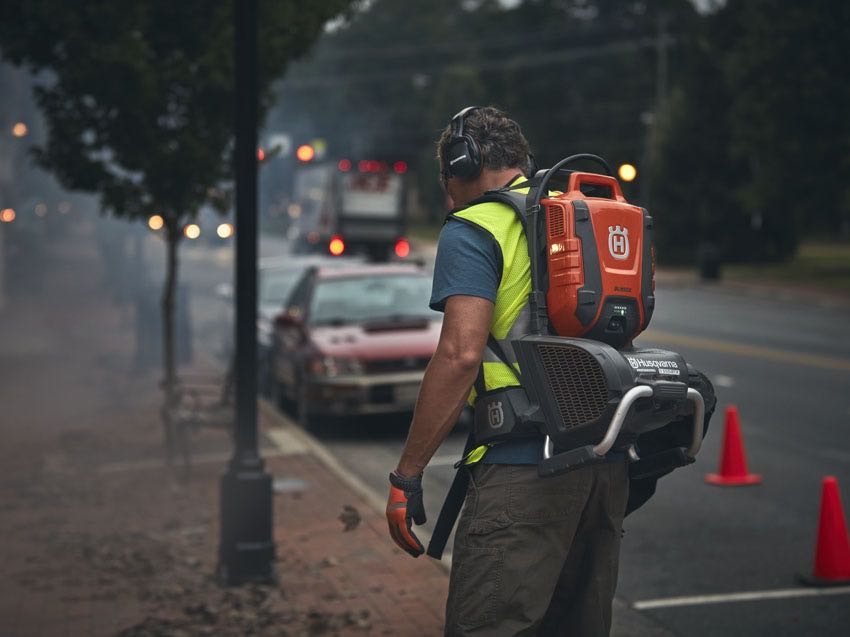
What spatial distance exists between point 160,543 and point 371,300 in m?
6.24

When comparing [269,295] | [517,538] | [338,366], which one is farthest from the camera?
[269,295]

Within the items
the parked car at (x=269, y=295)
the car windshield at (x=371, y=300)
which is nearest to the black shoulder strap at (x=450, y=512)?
the car windshield at (x=371, y=300)

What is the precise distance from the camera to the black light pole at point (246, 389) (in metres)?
6.89

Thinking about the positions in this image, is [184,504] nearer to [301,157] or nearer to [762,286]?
[301,157]

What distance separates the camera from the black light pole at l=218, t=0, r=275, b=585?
22.6 ft

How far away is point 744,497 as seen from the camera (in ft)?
30.9

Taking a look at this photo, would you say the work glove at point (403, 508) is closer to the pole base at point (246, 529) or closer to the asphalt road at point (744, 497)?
the asphalt road at point (744, 497)

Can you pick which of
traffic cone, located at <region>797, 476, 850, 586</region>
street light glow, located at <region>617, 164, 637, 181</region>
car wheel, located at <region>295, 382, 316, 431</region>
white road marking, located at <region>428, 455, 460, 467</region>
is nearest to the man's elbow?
street light glow, located at <region>617, 164, 637, 181</region>

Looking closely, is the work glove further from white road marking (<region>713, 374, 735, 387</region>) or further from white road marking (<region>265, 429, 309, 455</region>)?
white road marking (<region>713, 374, 735, 387</region>)

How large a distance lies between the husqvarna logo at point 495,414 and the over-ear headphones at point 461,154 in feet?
2.19

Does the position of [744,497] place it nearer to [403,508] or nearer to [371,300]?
[371,300]

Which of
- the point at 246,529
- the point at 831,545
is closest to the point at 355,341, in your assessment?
the point at 246,529

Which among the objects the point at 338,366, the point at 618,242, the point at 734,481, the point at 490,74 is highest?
the point at 490,74

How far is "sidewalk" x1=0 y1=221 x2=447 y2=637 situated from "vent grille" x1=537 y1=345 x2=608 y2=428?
153 cm
